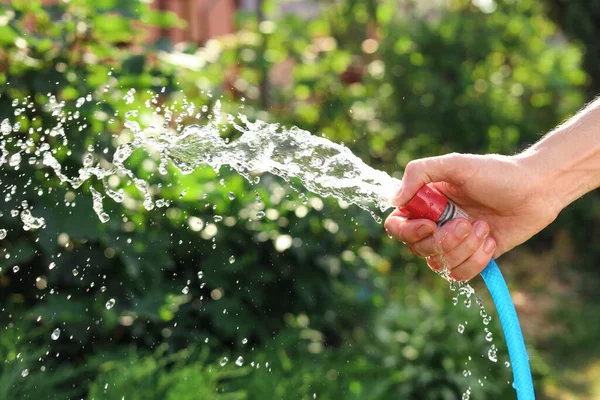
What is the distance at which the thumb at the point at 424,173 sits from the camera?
1538mm

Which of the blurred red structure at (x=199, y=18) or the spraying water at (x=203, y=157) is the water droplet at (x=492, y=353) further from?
the blurred red structure at (x=199, y=18)

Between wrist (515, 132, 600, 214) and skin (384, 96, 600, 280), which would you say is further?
wrist (515, 132, 600, 214)

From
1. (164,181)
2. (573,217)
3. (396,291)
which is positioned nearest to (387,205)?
(164,181)

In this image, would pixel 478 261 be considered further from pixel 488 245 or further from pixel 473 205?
pixel 473 205

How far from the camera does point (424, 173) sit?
1.56 meters

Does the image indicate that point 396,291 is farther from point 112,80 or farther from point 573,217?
point 573,217

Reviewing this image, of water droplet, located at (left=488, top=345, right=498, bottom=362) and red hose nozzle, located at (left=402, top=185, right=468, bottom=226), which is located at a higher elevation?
red hose nozzle, located at (left=402, top=185, right=468, bottom=226)

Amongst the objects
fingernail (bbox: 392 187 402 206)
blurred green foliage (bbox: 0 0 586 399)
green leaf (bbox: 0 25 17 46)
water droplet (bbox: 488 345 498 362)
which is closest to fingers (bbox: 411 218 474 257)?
fingernail (bbox: 392 187 402 206)

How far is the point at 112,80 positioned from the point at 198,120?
534mm

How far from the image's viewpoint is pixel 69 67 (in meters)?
2.62

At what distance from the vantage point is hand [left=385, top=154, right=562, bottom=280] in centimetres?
158

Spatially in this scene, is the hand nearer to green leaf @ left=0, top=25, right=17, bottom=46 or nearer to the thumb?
the thumb

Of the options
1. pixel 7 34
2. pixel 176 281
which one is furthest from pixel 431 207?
pixel 7 34

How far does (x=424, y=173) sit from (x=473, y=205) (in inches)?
11.6
